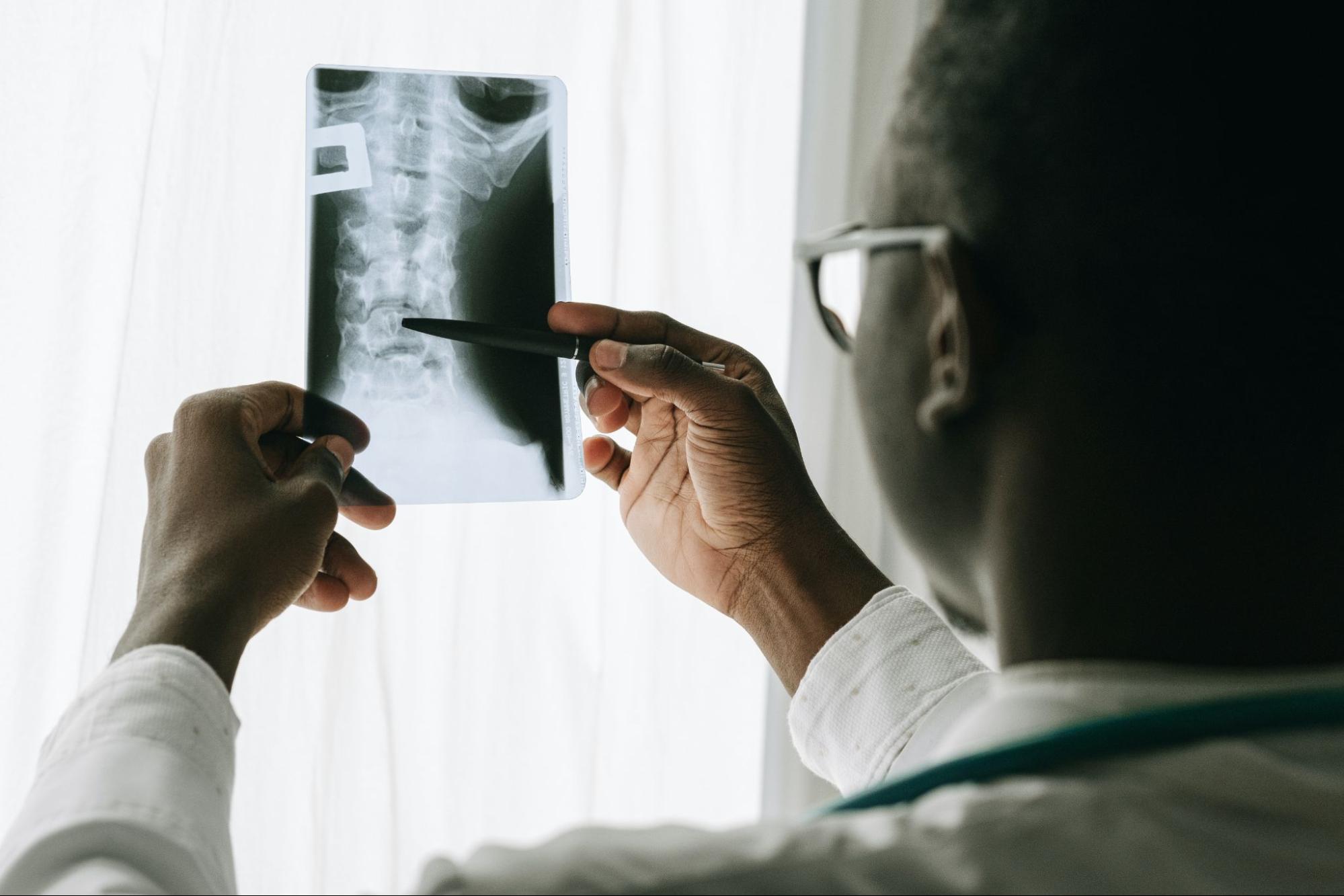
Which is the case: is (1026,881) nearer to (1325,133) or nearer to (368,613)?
(1325,133)

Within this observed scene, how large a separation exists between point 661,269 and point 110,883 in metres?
0.78

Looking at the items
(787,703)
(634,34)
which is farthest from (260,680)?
(634,34)

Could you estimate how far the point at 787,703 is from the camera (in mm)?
1248

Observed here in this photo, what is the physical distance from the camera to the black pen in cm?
90

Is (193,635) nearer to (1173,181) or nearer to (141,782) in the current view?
(141,782)

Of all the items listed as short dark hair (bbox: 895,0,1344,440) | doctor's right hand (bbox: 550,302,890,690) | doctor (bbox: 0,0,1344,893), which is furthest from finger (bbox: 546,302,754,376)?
short dark hair (bbox: 895,0,1344,440)

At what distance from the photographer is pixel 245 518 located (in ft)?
2.38

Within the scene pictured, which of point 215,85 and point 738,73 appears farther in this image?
point 738,73

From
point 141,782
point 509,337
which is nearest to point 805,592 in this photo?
point 509,337

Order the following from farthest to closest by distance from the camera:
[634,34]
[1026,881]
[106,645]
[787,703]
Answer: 1. [787,703]
2. [634,34]
3. [106,645]
4. [1026,881]

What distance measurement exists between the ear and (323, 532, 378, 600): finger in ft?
1.79

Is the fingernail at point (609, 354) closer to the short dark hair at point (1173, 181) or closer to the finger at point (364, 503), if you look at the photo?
the finger at point (364, 503)

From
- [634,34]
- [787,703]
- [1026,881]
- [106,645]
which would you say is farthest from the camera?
[787,703]

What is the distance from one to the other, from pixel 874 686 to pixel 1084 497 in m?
0.43
